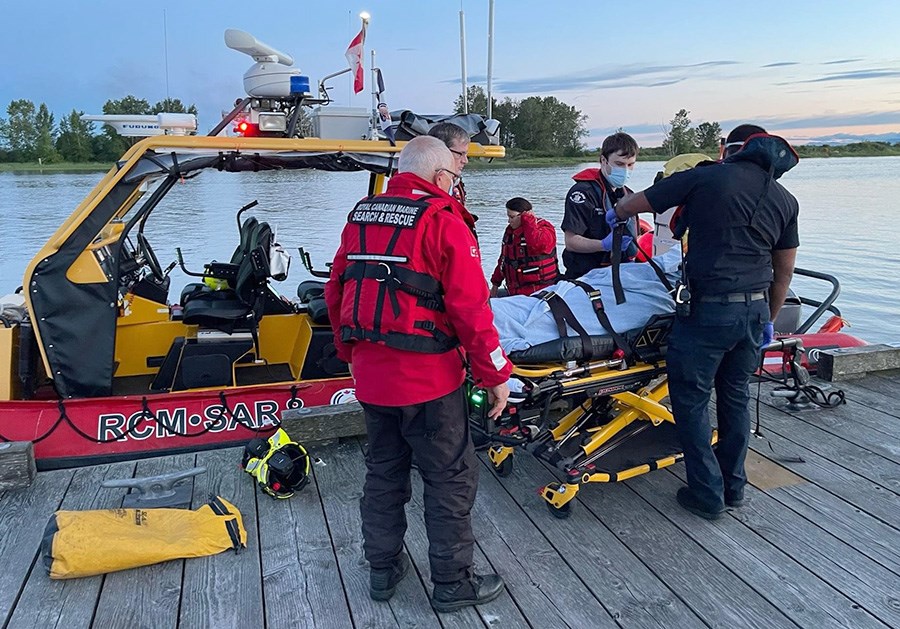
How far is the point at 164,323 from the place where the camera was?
468cm

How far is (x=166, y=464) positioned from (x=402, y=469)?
5.96ft

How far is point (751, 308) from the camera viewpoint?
3.10 meters

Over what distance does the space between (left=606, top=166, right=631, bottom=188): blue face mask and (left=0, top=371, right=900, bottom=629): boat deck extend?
69.4 inches

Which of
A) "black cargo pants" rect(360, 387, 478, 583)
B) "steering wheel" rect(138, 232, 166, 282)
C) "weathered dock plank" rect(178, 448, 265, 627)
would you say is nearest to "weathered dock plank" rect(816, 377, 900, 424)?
"black cargo pants" rect(360, 387, 478, 583)

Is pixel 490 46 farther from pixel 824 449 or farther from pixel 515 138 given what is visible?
pixel 515 138

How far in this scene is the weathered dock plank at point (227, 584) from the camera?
2.55m

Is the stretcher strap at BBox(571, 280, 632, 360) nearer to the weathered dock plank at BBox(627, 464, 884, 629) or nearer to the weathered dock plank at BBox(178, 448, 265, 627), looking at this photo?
the weathered dock plank at BBox(627, 464, 884, 629)

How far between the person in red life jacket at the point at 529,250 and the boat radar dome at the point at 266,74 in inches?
80.6

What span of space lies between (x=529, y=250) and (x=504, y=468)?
240 centimetres

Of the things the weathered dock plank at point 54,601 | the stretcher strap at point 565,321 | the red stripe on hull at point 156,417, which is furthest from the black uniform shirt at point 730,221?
the weathered dock plank at point 54,601

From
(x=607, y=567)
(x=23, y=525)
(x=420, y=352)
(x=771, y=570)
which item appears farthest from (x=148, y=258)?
(x=771, y=570)

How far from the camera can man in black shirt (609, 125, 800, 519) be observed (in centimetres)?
298

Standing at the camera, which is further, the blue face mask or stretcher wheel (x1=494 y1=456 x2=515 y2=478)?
the blue face mask

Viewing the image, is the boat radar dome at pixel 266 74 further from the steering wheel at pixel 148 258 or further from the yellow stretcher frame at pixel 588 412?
the yellow stretcher frame at pixel 588 412
